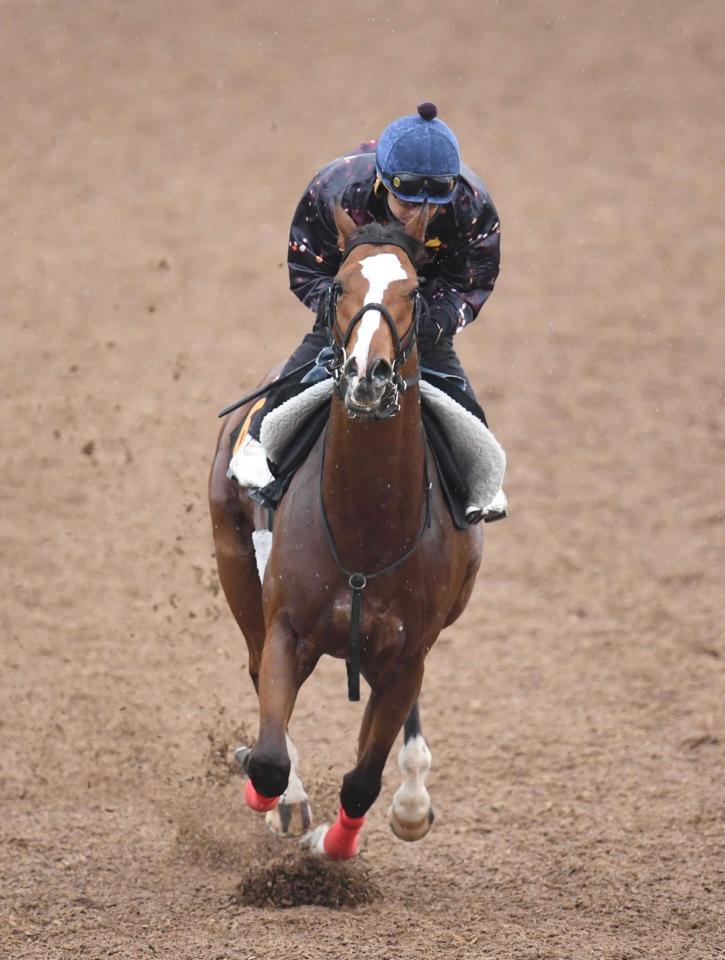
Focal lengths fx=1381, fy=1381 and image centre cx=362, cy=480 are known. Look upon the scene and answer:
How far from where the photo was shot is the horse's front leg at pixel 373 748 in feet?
20.4

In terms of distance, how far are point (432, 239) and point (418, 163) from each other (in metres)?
0.53

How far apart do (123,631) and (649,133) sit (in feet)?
33.3

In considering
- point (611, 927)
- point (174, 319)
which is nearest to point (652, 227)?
point (174, 319)

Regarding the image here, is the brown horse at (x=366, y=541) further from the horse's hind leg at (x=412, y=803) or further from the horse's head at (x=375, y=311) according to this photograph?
the horse's hind leg at (x=412, y=803)

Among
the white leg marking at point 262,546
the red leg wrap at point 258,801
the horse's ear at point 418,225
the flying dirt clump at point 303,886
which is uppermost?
the horse's ear at point 418,225

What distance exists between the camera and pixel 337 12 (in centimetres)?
1872

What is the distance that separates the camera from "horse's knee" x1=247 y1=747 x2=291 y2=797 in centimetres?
581

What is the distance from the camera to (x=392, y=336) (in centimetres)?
499

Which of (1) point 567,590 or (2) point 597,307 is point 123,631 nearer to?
(1) point 567,590

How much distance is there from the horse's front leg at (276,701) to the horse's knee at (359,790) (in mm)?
614

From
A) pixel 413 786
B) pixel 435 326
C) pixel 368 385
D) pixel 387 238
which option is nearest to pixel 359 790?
pixel 413 786

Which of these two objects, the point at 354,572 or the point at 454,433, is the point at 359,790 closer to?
the point at 354,572

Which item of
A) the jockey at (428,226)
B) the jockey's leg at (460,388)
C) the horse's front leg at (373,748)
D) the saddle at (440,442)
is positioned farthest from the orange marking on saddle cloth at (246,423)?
the horse's front leg at (373,748)

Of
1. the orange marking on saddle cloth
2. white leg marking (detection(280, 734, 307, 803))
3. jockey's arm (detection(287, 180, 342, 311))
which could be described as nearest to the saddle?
jockey's arm (detection(287, 180, 342, 311))
